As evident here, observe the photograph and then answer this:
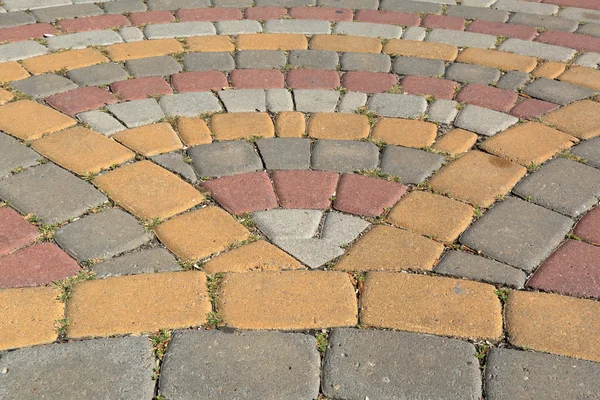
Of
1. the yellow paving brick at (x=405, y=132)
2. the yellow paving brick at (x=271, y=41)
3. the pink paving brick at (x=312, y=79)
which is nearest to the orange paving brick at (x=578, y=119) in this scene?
the yellow paving brick at (x=405, y=132)

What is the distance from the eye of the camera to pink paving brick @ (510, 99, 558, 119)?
3.19 metres

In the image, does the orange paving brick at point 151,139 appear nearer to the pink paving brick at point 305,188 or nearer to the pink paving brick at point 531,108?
the pink paving brick at point 305,188

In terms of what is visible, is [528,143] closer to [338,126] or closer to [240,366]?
[338,126]

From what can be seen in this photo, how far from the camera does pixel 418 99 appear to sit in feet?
10.8

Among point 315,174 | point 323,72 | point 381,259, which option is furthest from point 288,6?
point 381,259

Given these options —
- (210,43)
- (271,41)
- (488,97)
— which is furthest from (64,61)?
(488,97)

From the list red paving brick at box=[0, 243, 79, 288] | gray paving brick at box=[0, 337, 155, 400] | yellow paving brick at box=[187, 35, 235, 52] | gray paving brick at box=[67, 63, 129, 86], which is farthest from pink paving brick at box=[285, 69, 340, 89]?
gray paving brick at box=[0, 337, 155, 400]

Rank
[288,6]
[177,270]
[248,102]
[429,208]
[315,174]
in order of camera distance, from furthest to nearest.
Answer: [288,6], [248,102], [315,174], [429,208], [177,270]

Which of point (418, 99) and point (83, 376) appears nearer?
point (83, 376)

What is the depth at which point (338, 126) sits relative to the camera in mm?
3064

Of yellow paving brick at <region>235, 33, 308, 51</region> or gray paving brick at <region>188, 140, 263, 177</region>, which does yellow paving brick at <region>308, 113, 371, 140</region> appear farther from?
yellow paving brick at <region>235, 33, 308, 51</region>

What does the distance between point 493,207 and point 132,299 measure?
1.34 meters

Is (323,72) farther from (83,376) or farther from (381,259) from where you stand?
(83,376)

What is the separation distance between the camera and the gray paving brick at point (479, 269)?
2.19 meters
